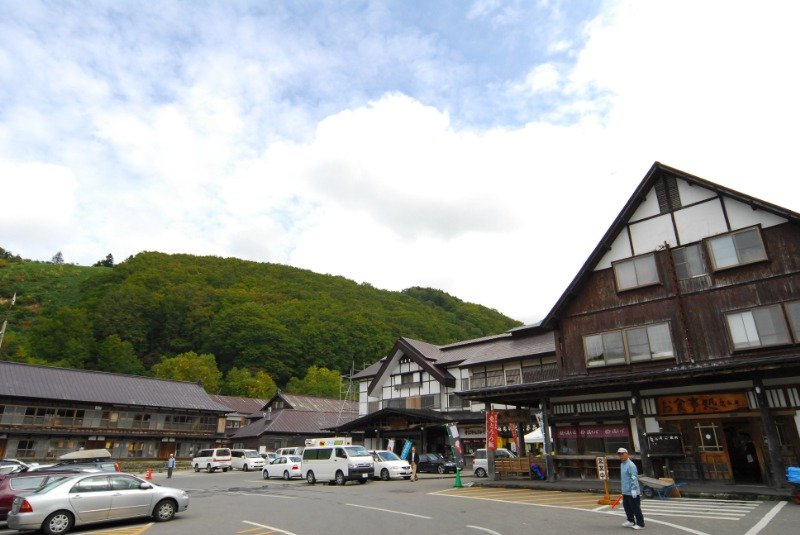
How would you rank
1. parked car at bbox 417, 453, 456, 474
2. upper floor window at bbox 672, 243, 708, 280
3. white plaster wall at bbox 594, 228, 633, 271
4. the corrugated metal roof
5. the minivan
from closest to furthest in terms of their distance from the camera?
upper floor window at bbox 672, 243, 708, 280
white plaster wall at bbox 594, 228, 633, 271
parked car at bbox 417, 453, 456, 474
the minivan
the corrugated metal roof

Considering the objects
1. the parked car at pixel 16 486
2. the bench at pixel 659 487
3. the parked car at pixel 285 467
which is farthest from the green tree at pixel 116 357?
the bench at pixel 659 487

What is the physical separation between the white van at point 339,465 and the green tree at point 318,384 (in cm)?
5980

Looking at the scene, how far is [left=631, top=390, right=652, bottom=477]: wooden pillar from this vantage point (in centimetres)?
1734

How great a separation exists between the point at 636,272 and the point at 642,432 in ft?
21.7

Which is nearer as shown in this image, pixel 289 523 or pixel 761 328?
pixel 289 523

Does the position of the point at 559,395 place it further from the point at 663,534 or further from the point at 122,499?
the point at 122,499

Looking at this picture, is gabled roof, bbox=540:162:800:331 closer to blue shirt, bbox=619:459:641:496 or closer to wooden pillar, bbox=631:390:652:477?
wooden pillar, bbox=631:390:652:477

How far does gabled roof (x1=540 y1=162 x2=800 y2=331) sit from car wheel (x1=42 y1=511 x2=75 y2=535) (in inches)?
742

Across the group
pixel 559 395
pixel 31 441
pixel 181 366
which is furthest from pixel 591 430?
pixel 181 366

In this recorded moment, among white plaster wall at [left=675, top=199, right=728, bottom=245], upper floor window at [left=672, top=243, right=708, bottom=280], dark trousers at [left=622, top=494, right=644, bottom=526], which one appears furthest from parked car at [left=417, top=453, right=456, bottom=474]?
dark trousers at [left=622, top=494, right=644, bottom=526]

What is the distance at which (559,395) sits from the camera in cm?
2112

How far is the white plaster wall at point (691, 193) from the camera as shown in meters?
19.2

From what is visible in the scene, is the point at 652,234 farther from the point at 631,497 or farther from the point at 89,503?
the point at 89,503

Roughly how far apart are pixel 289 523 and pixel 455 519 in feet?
14.1
